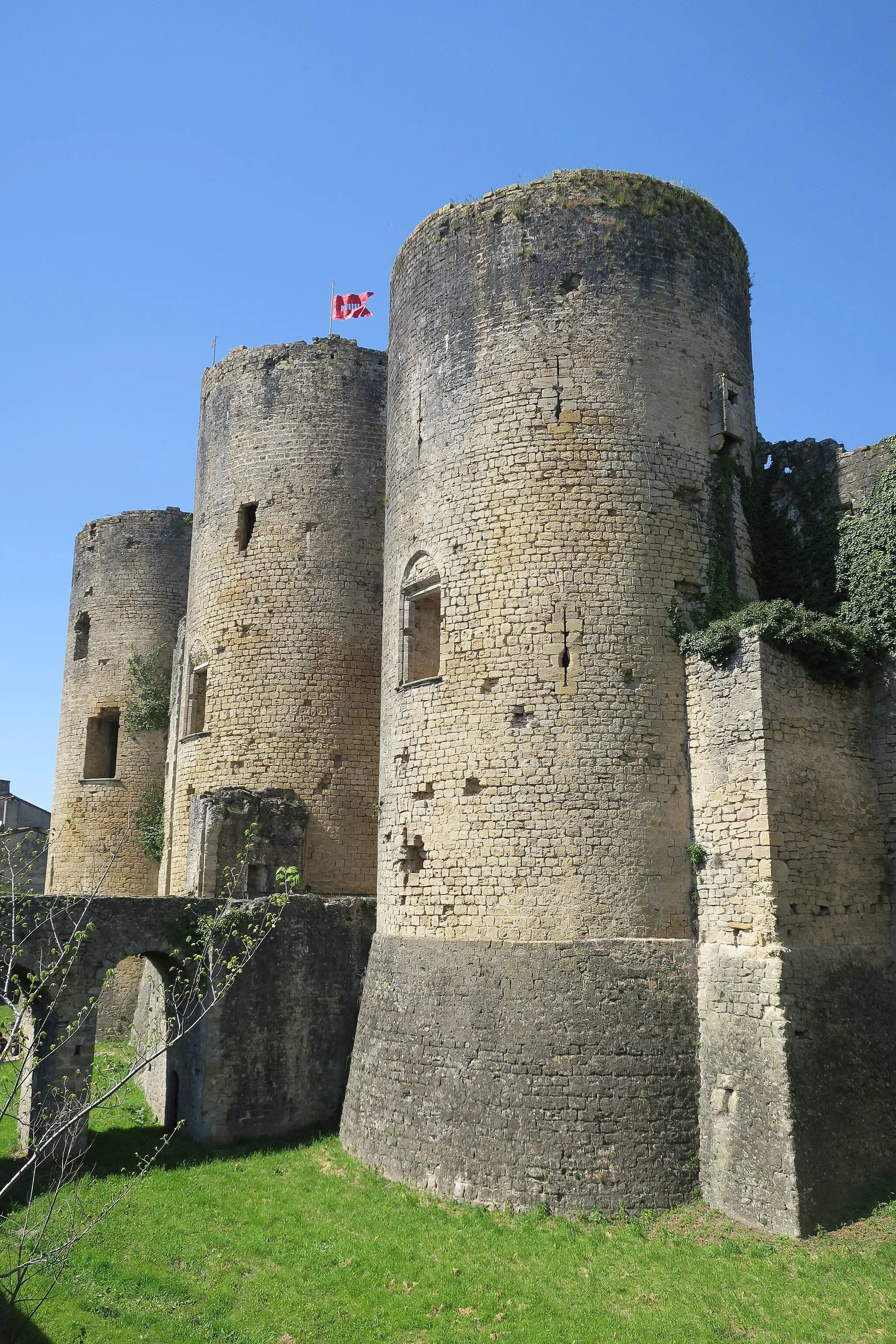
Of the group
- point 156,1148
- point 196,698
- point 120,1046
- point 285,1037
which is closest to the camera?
point 156,1148

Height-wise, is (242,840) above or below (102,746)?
below

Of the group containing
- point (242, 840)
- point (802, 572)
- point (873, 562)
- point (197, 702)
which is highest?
point (802, 572)

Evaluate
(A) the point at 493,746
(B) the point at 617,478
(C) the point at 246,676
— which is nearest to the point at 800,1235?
(A) the point at 493,746

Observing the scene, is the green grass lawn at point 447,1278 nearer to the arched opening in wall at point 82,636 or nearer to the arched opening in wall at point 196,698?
the arched opening in wall at point 196,698

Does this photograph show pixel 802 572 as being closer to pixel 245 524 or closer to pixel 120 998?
pixel 245 524

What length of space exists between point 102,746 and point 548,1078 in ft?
62.3

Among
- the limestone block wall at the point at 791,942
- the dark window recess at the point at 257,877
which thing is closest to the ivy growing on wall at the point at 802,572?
the limestone block wall at the point at 791,942

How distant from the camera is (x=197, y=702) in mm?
19625

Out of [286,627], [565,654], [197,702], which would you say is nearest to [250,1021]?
[197,702]

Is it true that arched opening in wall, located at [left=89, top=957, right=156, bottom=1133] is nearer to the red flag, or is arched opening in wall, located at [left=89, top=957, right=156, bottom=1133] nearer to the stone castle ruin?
the stone castle ruin

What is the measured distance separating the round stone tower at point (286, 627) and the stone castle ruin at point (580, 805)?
0.13 meters

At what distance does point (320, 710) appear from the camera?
18.1 m

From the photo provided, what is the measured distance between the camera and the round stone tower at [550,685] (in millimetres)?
11617

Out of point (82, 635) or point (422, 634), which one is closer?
point (422, 634)
